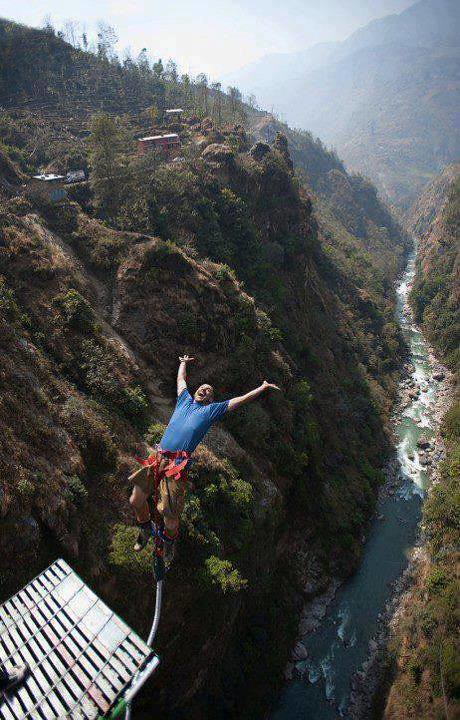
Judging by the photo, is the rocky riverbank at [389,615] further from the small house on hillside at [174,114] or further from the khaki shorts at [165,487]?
the small house on hillside at [174,114]

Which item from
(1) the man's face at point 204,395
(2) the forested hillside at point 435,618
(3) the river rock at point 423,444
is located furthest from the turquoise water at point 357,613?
(1) the man's face at point 204,395

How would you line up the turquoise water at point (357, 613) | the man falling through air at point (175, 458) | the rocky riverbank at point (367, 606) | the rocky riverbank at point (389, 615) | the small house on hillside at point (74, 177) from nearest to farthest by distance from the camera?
the man falling through air at point (175, 458) → the turquoise water at point (357, 613) → the rocky riverbank at point (389, 615) → the rocky riverbank at point (367, 606) → the small house on hillside at point (74, 177)

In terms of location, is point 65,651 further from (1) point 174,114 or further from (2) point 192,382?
(1) point 174,114

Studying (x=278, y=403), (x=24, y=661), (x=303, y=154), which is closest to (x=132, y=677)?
(x=24, y=661)

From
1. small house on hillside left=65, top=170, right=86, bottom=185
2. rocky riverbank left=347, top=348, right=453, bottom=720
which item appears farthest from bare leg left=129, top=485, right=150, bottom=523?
small house on hillside left=65, top=170, right=86, bottom=185

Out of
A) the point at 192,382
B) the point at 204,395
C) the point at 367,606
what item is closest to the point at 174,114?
the point at 192,382

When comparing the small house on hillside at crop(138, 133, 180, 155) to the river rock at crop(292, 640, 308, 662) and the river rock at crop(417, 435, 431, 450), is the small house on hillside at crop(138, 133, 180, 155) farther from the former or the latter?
the river rock at crop(292, 640, 308, 662)

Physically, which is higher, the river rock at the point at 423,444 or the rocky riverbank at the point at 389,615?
the rocky riverbank at the point at 389,615
